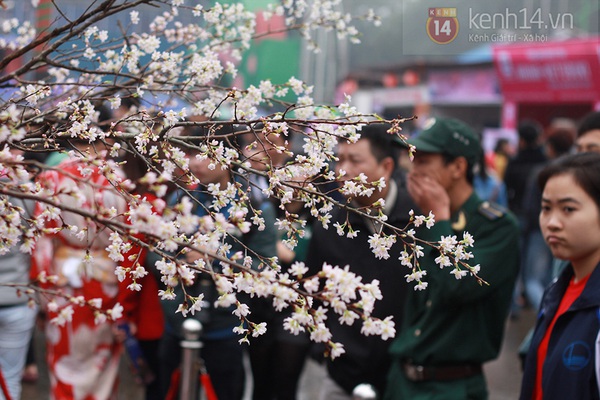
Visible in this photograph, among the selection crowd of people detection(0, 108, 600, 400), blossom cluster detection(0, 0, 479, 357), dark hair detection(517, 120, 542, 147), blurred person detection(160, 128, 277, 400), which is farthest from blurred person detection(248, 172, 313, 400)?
dark hair detection(517, 120, 542, 147)

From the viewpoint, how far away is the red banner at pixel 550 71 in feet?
50.0

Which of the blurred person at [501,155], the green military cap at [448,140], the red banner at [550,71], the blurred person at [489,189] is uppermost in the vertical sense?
the red banner at [550,71]

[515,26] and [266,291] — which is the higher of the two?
[515,26]

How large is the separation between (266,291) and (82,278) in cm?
268

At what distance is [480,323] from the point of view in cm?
311

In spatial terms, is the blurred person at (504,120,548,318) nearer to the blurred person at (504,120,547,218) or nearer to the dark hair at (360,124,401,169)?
the blurred person at (504,120,547,218)

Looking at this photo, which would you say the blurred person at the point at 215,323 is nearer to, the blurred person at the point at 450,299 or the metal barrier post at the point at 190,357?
the metal barrier post at the point at 190,357

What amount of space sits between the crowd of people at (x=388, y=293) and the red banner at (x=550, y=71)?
12.2 meters

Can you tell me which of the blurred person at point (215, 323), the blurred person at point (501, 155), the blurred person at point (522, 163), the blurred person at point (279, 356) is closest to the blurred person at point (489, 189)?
the blurred person at point (522, 163)

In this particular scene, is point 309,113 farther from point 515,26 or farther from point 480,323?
point 515,26

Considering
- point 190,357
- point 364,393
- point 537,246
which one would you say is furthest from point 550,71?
point 364,393

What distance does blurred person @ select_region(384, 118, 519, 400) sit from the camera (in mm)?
3006

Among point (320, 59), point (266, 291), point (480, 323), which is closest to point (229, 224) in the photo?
point (266, 291)

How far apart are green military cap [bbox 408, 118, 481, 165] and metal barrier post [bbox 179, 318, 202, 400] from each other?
4.75 feet
